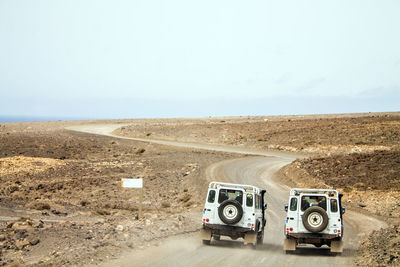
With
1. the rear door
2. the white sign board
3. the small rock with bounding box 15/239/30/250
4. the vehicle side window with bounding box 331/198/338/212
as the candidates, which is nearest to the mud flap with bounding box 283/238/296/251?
→ the vehicle side window with bounding box 331/198/338/212

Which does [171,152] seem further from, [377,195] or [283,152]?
[377,195]

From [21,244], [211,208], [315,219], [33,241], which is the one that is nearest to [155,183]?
[211,208]

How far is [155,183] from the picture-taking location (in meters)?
44.2

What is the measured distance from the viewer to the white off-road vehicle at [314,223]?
18.3 m

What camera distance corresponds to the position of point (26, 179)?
43.1m

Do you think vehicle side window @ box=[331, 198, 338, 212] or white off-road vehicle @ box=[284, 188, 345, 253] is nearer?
white off-road vehicle @ box=[284, 188, 345, 253]

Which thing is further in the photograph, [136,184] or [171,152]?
[171,152]

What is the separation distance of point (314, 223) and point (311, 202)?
129 centimetres

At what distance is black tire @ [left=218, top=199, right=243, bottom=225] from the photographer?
1906cm

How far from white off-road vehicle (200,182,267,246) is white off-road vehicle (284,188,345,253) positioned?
1492 millimetres

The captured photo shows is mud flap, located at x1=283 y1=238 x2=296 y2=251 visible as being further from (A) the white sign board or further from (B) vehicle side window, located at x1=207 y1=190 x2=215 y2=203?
(A) the white sign board

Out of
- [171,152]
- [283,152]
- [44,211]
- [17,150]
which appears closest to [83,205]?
[44,211]

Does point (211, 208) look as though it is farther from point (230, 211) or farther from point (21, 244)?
point (21, 244)

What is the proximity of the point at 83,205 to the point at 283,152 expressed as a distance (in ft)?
131
